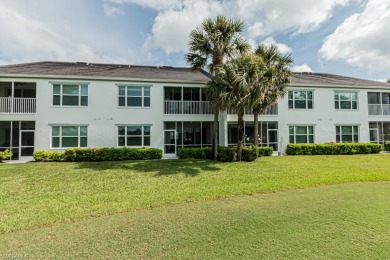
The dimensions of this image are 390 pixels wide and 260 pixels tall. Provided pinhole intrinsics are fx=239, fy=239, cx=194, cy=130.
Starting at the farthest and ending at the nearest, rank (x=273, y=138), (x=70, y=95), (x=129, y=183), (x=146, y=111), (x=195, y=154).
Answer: (x=273, y=138) < (x=146, y=111) < (x=70, y=95) < (x=195, y=154) < (x=129, y=183)

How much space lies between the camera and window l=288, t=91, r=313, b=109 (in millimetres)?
23062

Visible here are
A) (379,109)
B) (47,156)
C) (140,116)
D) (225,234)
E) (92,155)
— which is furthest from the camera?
(379,109)

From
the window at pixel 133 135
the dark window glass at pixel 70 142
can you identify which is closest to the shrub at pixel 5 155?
the dark window glass at pixel 70 142

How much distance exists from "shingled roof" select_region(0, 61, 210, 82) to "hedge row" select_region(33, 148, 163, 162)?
242 inches

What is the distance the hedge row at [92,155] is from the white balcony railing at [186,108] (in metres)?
4.46

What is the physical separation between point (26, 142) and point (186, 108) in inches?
504

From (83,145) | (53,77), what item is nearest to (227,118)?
(83,145)

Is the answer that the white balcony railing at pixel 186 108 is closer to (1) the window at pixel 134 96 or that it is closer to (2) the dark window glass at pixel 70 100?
(1) the window at pixel 134 96

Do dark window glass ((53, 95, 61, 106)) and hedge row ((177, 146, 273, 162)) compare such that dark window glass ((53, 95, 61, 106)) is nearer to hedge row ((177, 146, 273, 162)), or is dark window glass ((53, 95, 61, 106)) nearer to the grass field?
the grass field

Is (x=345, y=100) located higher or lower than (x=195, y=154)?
higher

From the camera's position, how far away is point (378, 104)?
970 inches

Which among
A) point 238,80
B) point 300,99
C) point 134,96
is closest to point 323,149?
point 300,99

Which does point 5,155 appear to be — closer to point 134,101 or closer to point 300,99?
point 134,101

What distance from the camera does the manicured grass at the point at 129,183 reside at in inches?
299
